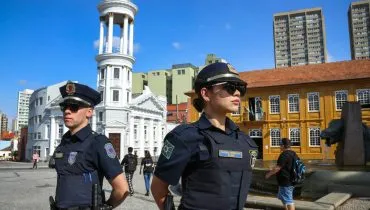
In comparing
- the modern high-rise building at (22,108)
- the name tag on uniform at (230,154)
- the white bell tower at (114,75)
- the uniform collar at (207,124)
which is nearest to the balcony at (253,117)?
the white bell tower at (114,75)

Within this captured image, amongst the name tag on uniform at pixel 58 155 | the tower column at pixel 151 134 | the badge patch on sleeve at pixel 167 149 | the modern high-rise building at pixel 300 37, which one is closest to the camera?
the badge patch on sleeve at pixel 167 149

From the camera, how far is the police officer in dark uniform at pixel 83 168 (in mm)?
3115

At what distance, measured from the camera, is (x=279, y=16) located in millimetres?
140000

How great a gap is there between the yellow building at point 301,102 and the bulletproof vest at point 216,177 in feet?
119

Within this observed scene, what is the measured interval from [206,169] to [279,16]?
5836 inches

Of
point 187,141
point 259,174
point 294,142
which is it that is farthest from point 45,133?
point 187,141

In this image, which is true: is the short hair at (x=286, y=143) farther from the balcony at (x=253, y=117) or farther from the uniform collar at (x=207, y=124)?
the balcony at (x=253, y=117)

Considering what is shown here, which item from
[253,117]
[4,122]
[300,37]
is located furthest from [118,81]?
[4,122]

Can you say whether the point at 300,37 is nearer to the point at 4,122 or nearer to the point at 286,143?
the point at 286,143

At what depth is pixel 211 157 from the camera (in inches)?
90.4

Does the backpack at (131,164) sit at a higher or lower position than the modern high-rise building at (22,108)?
lower

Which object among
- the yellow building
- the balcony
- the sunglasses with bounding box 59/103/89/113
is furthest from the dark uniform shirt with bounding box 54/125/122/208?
the balcony

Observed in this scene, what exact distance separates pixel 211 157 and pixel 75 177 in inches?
61.0

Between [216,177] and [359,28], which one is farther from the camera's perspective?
[359,28]
